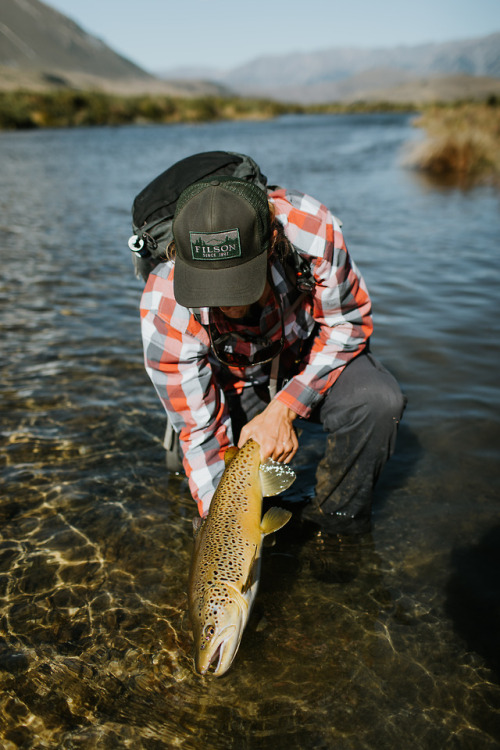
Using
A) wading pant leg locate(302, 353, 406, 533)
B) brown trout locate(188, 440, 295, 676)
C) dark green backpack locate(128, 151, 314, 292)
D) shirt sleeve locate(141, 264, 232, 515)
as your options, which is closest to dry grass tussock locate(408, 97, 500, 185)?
wading pant leg locate(302, 353, 406, 533)

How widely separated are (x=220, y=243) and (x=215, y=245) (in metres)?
0.02

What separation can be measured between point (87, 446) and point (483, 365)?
396 cm

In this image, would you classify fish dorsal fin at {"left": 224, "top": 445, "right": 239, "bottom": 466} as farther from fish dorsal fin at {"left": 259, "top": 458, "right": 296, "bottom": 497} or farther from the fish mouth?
the fish mouth

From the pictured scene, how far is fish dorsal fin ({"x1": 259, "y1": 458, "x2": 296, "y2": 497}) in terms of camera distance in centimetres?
283

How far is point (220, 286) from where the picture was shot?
2441 millimetres

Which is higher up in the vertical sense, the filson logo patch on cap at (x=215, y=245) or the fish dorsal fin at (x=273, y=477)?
the filson logo patch on cap at (x=215, y=245)

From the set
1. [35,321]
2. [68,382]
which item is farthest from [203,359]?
[35,321]

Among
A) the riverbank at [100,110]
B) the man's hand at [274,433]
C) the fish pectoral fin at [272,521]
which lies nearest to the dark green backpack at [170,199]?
the man's hand at [274,433]

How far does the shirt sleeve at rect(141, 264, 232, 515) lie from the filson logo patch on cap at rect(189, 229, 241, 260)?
1.35 feet

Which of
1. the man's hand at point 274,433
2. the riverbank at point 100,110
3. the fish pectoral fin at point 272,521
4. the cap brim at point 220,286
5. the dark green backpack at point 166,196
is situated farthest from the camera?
the riverbank at point 100,110

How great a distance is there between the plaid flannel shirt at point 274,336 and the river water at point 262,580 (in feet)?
2.52

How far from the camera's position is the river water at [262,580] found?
2484 mm

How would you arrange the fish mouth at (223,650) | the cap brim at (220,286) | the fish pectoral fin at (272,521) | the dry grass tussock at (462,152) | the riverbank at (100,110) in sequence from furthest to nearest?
the riverbank at (100,110) < the dry grass tussock at (462,152) < the fish pectoral fin at (272,521) < the cap brim at (220,286) < the fish mouth at (223,650)

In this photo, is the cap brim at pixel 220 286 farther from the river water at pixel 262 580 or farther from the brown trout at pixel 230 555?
the river water at pixel 262 580
